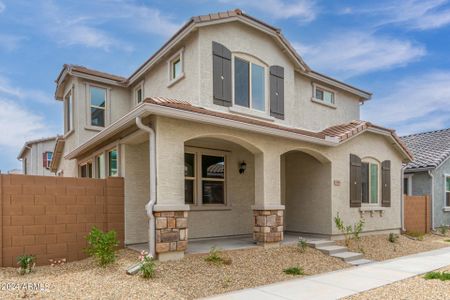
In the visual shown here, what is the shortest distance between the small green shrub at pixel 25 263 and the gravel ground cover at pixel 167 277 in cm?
14

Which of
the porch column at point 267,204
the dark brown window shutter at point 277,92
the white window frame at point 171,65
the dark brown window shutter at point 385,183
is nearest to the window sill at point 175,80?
the white window frame at point 171,65

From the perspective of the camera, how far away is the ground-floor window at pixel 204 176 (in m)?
10.7

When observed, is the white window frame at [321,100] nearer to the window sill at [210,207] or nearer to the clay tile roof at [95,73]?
the window sill at [210,207]

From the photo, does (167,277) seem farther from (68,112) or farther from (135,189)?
(68,112)

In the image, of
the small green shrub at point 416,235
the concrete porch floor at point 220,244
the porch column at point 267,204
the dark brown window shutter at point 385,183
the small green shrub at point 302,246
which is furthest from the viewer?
the small green shrub at point 416,235

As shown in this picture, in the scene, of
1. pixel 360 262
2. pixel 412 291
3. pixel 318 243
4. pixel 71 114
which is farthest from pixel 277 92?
pixel 71 114

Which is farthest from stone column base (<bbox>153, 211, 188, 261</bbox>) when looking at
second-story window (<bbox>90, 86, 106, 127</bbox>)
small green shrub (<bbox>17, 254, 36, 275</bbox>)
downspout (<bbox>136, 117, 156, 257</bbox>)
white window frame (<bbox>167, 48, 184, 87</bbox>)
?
second-story window (<bbox>90, 86, 106, 127</bbox>)

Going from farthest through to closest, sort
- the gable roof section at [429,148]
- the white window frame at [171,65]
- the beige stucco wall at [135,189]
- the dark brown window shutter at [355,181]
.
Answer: the gable roof section at [429,148] < the dark brown window shutter at [355,181] < the white window frame at [171,65] < the beige stucco wall at [135,189]

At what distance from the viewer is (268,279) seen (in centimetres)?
711

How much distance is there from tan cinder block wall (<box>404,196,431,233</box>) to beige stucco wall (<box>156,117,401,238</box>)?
1.52 metres

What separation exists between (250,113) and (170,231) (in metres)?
4.79

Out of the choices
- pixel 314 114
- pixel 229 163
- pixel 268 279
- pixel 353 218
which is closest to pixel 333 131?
pixel 314 114

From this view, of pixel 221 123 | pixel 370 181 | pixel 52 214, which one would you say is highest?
pixel 221 123

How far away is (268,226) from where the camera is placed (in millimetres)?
9336
